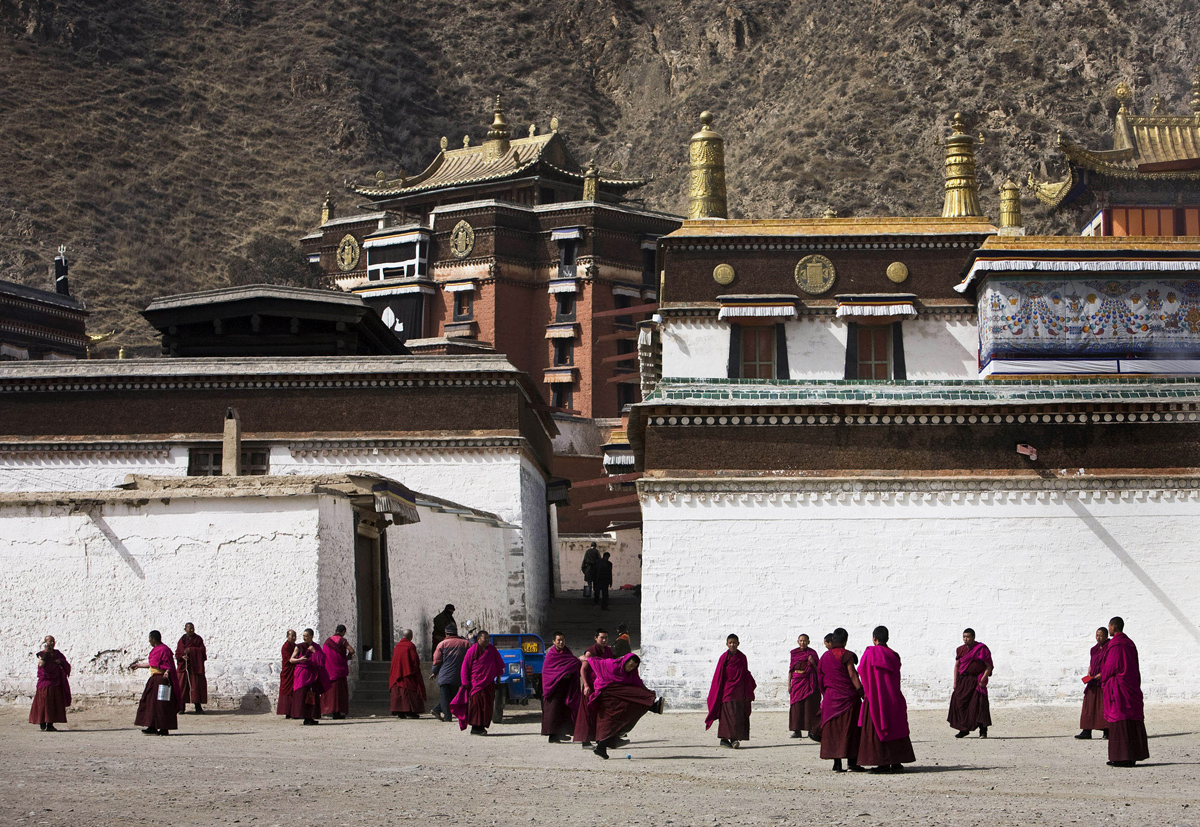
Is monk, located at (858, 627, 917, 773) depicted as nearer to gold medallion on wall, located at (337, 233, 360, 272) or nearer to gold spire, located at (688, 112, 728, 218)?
gold spire, located at (688, 112, 728, 218)

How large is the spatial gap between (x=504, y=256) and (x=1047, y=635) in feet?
107

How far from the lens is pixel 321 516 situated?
17.8 meters

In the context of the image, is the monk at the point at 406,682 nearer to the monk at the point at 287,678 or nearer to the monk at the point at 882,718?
the monk at the point at 287,678

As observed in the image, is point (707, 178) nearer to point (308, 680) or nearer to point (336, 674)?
point (336, 674)

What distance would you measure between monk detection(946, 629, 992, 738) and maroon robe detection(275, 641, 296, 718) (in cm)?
682

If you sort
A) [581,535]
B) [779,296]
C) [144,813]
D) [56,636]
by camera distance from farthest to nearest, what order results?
[581,535] → [779,296] → [56,636] → [144,813]

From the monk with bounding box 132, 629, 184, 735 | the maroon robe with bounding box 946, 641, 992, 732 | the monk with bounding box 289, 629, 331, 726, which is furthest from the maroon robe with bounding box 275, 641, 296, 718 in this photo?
the maroon robe with bounding box 946, 641, 992, 732

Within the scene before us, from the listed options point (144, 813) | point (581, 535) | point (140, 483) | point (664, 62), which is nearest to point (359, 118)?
point (664, 62)

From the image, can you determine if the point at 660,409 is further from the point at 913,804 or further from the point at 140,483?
the point at 913,804

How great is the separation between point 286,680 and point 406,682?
4.20ft

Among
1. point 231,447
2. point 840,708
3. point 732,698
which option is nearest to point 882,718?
point 840,708

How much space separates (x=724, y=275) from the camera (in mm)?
27078

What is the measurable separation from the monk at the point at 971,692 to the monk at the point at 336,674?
6390 millimetres

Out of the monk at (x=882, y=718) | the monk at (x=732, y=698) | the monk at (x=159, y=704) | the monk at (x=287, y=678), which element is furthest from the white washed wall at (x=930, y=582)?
the monk at (x=882, y=718)
